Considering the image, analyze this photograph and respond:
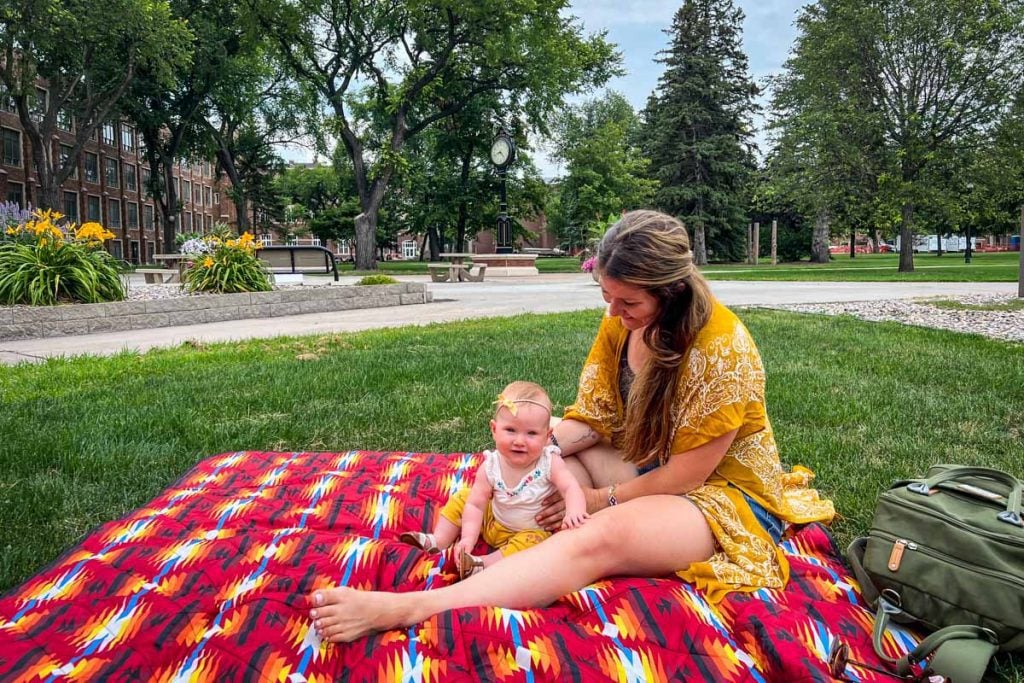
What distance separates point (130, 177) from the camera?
50.9 metres

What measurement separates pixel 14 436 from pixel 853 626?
437 cm

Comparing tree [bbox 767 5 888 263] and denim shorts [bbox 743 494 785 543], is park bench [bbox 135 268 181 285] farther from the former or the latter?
tree [bbox 767 5 888 263]

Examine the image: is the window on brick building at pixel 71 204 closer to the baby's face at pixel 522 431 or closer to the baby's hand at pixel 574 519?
the baby's face at pixel 522 431

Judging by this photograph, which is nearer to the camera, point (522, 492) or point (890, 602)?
point (890, 602)

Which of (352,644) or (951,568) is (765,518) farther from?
(352,644)

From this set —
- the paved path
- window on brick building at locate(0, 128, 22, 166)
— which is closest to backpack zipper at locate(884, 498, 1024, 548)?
the paved path

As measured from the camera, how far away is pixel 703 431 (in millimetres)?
2199

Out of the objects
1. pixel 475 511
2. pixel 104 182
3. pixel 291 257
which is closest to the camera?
pixel 475 511

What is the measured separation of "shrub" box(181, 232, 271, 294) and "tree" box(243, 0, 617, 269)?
48.9ft

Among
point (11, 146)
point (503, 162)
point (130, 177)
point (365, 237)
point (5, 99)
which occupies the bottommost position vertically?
point (365, 237)

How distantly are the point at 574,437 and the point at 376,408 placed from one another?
2.39m

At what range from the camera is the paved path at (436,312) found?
25.0ft

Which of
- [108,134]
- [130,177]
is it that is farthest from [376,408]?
[130,177]

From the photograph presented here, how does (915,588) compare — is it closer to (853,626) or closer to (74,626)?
(853,626)
